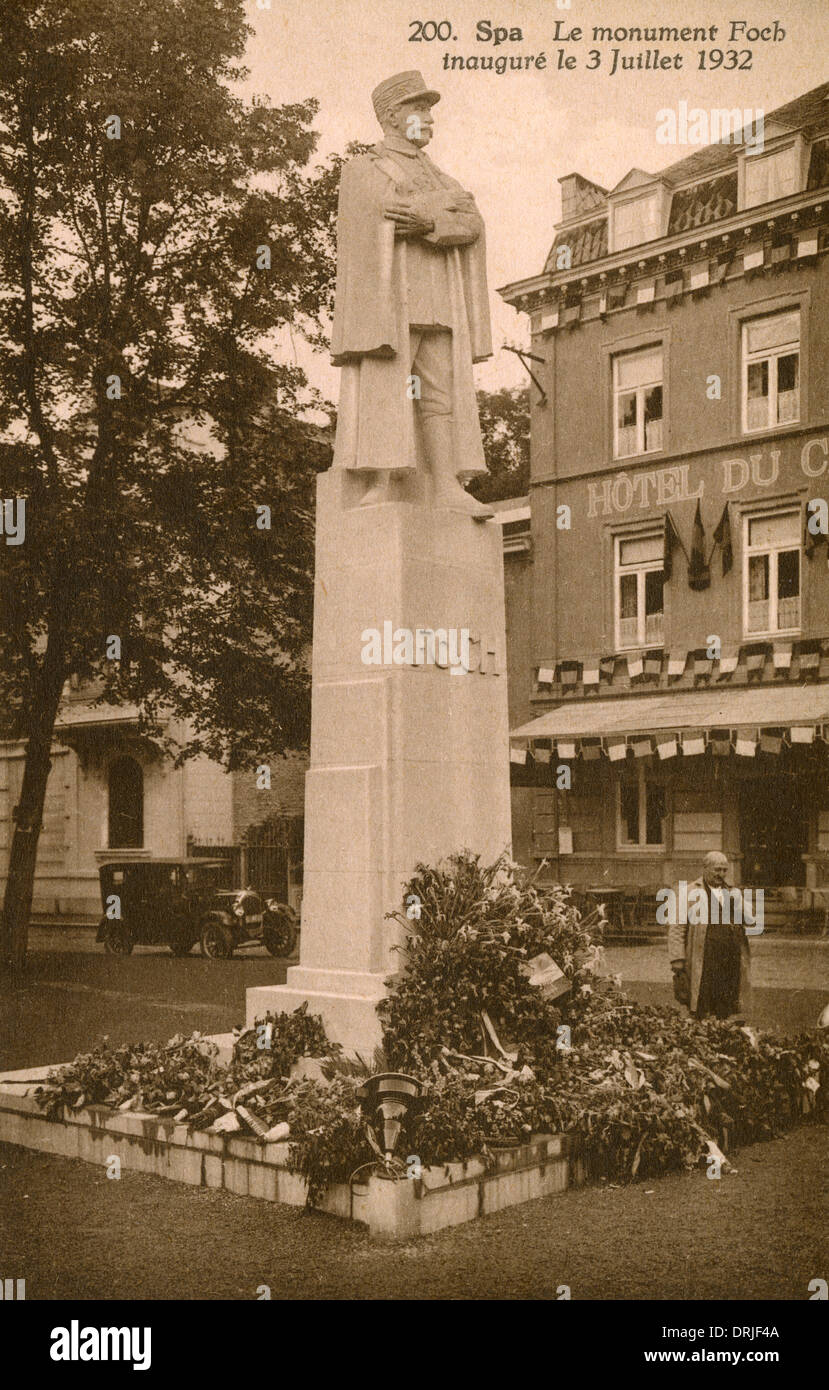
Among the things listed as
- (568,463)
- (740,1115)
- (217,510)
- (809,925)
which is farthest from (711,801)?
(740,1115)

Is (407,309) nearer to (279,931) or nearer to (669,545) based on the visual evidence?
(279,931)

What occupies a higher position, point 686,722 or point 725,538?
point 725,538

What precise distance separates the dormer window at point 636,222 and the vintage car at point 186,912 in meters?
12.5

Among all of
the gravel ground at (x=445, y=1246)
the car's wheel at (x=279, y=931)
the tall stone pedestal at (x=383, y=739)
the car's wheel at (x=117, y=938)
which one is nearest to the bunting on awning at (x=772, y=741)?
the car's wheel at (x=279, y=931)

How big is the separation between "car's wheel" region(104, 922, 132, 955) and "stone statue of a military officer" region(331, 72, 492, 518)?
1462cm

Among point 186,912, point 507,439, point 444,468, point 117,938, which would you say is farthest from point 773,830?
point 444,468

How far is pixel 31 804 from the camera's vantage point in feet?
50.9

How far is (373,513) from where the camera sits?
8.23 m

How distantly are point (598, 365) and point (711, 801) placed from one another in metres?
8.09

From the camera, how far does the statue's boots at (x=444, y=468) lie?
28.1 ft

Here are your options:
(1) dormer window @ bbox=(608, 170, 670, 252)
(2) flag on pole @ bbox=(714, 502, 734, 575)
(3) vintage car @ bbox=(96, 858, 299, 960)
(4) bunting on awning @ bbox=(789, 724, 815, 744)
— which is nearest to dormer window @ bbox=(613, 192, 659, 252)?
(1) dormer window @ bbox=(608, 170, 670, 252)

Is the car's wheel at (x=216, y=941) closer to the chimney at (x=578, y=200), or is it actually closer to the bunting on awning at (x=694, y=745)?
the bunting on awning at (x=694, y=745)

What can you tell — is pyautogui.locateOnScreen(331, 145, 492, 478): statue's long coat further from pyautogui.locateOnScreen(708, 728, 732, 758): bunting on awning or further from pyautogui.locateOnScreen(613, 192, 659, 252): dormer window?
pyautogui.locateOnScreen(613, 192, 659, 252): dormer window

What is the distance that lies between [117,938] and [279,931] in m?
2.82
